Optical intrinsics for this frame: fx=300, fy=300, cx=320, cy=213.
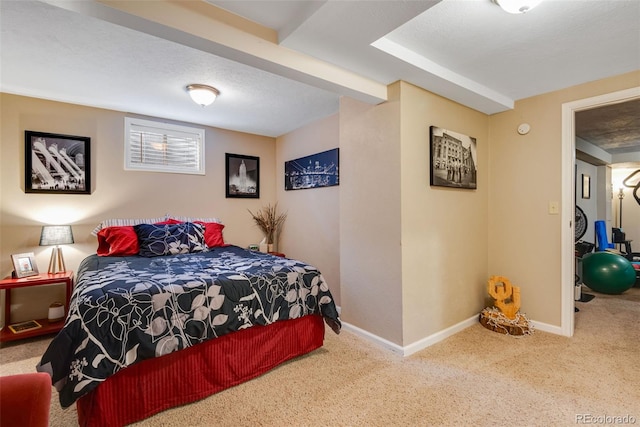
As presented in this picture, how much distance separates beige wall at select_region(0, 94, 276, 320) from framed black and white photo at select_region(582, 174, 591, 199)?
607 centimetres

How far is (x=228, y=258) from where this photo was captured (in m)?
2.79

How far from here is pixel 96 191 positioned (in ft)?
10.8

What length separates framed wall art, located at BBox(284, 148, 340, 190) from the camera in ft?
11.3

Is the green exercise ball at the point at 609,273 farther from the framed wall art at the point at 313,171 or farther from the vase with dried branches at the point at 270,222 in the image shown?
the vase with dried branches at the point at 270,222

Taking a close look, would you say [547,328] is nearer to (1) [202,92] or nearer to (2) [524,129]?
(2) [524,129]

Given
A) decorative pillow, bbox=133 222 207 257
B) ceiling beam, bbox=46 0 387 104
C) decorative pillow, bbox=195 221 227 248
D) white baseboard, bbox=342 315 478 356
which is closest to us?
ceiling beam, bbox=46 0 387 104

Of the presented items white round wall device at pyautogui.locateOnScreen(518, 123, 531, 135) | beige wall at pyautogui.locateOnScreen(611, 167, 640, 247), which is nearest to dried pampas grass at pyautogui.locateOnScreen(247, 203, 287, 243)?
white round wall device at pyautogui.locateOnScreen(518, 123, 531, 135)

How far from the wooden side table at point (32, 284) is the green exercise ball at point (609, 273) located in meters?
5.97

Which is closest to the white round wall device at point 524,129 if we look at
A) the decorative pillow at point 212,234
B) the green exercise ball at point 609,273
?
the green exercise ball at point 609,273

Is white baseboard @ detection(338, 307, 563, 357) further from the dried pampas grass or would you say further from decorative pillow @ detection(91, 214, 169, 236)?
decorative pillow @ detection(91, 214, 169, 236)

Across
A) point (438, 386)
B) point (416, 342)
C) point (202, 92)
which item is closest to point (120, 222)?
point (202, 92)

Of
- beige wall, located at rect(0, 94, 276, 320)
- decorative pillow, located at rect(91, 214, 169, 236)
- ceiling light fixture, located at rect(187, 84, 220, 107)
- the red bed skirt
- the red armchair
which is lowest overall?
the red bed skirt

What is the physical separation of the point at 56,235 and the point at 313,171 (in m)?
2.73

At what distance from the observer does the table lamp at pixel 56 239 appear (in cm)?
286
